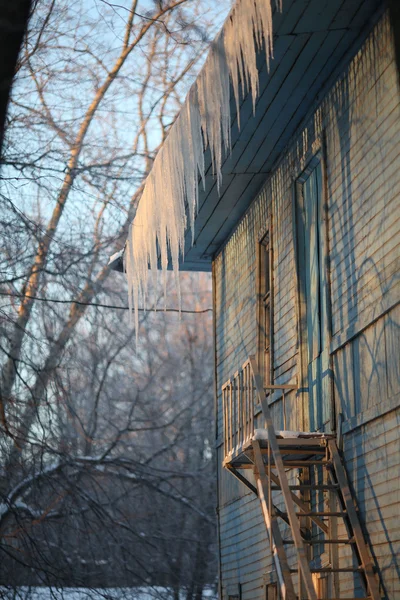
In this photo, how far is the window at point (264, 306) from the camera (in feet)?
33.4

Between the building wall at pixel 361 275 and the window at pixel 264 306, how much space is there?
0.48 meters

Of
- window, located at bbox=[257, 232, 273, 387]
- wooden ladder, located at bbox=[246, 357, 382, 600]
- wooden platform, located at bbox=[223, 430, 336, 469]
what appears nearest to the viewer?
wooden ladder, located at bbox=[246, 357, 382, 600]

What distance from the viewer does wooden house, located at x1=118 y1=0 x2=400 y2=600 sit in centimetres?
644

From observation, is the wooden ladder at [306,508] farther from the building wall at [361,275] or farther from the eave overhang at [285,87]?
the eave overhang at [285,87]

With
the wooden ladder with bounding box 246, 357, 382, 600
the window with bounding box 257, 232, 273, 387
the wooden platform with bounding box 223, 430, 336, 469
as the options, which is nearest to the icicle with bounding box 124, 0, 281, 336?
the window with bounding box 257, 232, 273, 387

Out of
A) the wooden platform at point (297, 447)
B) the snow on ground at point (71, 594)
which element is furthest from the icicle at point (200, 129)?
the snow on ground at point (71, 594)

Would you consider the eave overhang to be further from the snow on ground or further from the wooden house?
the snow on ground

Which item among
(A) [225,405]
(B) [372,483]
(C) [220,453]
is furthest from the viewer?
(C) [220,453]

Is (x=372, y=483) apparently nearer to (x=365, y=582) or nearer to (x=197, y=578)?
(x=365, y=582)

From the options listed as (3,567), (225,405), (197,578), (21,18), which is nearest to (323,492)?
(225,405)

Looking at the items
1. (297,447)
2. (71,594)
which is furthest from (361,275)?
(71,594)

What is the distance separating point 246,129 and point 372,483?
4.22 m

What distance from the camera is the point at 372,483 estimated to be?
6.57 metres

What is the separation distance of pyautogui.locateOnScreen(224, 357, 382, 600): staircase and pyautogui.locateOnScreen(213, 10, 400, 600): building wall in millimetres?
132
